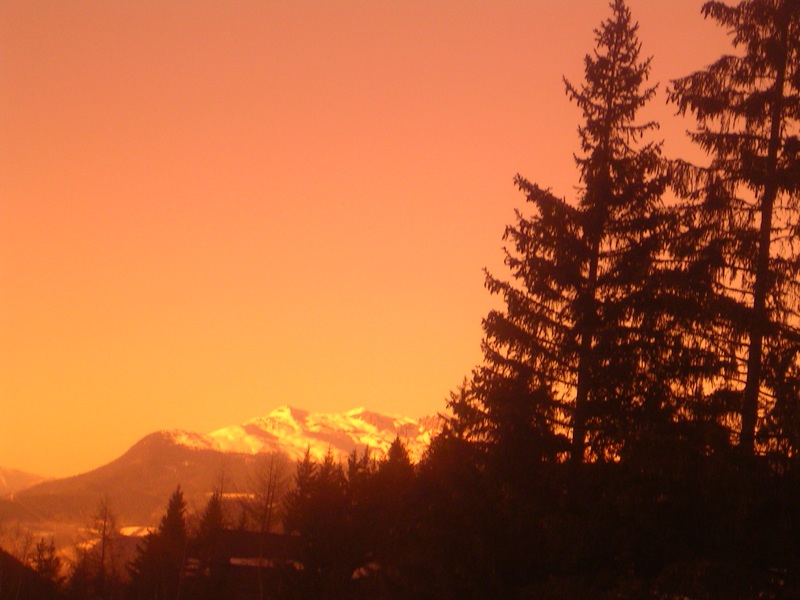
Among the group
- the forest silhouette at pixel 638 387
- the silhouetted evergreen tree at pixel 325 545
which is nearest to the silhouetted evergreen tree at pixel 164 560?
the silhouetted evergreen tree at pixel 325 545

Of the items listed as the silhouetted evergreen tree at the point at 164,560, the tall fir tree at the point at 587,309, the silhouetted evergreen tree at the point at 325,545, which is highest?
the tall fir tree at the point at 587,309

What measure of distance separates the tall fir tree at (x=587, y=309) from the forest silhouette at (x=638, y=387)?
4cm

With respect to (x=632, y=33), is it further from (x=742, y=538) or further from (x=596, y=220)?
(x=742, y=538)

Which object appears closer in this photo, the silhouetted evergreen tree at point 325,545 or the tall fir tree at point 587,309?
the tall fir tree at point 587,309

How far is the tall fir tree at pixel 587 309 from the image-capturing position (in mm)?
18766

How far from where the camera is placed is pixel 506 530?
18672mm

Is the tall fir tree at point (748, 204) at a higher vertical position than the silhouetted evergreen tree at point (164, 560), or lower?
higher

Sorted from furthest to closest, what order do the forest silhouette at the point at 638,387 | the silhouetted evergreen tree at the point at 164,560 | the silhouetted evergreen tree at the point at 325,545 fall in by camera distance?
1. the silhouetted evergreen tree at the point at 164,560
2. the silhouetted evergreen tree at the point at 325,545
3. the forest silhouette at the point at 638,387

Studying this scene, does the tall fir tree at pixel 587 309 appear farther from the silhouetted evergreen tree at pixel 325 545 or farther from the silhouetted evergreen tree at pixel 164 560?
the silhouetted evergreen tree at pixel 164 560

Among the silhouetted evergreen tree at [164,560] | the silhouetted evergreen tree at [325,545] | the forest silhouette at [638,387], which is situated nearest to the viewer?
the forest silhouette at [638,387]

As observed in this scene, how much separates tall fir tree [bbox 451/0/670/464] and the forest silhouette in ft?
0.14

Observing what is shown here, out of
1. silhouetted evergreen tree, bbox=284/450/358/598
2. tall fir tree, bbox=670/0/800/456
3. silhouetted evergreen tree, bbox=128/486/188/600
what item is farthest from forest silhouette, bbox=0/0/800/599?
silhouetted evergreen tree, bbox=128/486/188/600

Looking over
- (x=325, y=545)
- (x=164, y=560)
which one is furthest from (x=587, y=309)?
(x=164, y=560)

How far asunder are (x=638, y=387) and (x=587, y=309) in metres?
2.00
